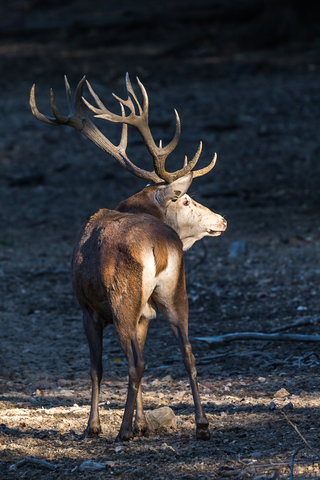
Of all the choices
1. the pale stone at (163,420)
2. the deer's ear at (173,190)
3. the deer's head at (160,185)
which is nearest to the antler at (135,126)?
the deer's head at (160,185)

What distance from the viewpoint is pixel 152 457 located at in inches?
169

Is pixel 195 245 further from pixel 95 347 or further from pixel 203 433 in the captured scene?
pixel 203 433

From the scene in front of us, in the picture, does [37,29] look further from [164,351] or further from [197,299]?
[164,351]

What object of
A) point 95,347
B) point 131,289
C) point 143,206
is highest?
point 143,206

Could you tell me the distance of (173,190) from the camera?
5.59m

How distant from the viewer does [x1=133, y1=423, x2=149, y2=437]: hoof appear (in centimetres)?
490

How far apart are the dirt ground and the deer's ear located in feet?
5.89

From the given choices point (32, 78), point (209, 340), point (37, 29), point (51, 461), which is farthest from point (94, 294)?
point (37, 29)

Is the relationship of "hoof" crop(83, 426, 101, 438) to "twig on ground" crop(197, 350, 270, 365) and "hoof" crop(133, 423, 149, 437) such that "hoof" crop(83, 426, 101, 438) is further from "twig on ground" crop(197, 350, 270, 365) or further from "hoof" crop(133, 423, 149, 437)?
"twig on ground" crop(197, 350, 270, 365)

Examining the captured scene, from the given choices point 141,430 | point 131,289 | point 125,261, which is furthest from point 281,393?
point 125,261

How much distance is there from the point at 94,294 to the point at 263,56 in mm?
16143

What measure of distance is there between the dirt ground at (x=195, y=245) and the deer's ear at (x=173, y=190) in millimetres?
1795

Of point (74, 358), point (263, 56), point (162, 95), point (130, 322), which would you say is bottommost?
point (74, 358)

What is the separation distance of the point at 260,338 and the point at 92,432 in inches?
99.0
